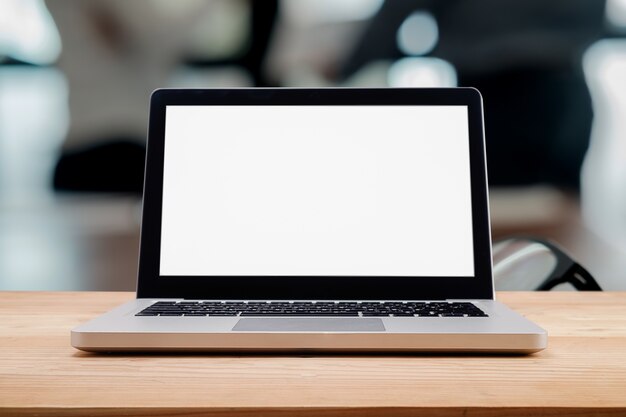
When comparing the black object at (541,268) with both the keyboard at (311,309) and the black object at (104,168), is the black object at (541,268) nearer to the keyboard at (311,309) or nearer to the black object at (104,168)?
the keyboard at (311,309)

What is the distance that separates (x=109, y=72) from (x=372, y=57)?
71 cm

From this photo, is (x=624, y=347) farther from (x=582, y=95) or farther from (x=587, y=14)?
(x=587, y=14)

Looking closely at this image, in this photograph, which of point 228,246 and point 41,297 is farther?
point 41,297

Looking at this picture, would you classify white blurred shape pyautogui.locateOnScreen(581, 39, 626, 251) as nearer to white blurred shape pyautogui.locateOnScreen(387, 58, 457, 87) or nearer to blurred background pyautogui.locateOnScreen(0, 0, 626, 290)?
blurred background pyautogui.locateOnScreen(0, 0, 626, 290)

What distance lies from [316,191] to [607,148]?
1089 mm

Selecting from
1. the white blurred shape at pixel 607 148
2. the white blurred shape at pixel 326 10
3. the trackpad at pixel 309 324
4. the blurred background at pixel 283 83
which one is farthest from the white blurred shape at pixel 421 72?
the trackpad at pixel 309 324

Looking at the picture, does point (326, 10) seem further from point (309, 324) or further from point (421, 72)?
point (309, 324)

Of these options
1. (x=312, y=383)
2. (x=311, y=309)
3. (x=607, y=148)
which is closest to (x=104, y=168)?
(x=311, y=309)

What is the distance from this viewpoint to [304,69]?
149 cm

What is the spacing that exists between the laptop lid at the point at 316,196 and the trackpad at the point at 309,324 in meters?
0.13

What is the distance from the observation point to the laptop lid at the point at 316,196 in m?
0.71

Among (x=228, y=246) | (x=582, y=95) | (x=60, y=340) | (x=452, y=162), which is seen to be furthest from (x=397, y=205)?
(x=582, y=95)

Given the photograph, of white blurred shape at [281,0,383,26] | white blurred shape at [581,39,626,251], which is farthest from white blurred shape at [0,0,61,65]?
white blurred shape at [581,39,626,251]

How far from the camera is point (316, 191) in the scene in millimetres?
739
